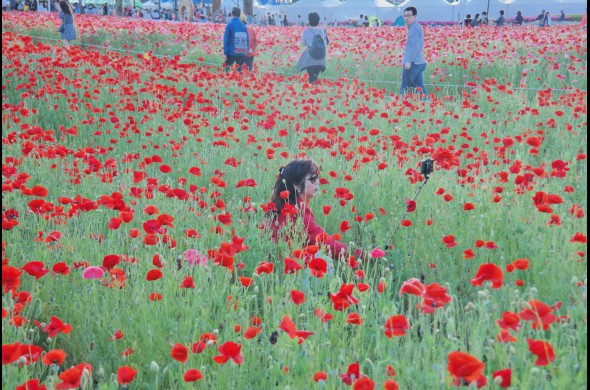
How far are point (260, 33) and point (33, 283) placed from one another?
→ 18773 mm

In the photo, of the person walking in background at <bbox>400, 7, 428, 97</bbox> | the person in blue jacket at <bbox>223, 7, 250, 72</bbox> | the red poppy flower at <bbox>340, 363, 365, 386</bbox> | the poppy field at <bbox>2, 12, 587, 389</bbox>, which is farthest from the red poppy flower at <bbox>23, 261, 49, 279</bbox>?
the person in blue jacket at <bbox>223, 7, 250, 72</bbox>

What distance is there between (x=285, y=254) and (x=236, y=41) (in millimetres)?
8110

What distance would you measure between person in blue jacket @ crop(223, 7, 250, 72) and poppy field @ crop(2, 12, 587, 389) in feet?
5.80

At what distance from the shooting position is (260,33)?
21078 millimetres

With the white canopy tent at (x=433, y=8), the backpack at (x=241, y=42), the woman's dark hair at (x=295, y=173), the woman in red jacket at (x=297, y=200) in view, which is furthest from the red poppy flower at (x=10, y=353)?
the white canopy tent at (x=433, y=8)

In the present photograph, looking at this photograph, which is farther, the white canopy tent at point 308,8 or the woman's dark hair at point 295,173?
the white canopy tent at point 308,8

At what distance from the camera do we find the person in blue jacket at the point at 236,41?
36.2 feet

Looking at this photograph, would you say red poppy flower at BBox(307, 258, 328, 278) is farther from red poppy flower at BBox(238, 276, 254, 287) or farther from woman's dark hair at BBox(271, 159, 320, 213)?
woman's dark hair at BBox(271, 159, 320, 213)

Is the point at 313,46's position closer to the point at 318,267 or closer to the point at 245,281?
the point at 245,281

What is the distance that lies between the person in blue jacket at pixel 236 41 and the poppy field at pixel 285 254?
1767mm

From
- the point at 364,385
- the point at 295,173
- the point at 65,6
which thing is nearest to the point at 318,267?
the point at 364,385

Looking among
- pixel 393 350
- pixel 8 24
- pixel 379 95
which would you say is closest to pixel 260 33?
pixel 8 24

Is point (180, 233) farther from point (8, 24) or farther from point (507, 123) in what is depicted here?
point (8, 24)

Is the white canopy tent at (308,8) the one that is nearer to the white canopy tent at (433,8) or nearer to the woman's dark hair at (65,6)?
the white canopy tent at (433,8)
